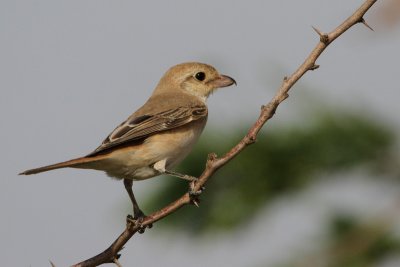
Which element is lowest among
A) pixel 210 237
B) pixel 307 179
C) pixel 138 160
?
pixel 210 237

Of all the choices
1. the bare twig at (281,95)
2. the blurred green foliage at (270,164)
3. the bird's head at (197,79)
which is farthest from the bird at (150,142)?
the bare twig at (281,95)

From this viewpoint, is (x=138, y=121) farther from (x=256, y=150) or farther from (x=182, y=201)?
(x=182, y=201)

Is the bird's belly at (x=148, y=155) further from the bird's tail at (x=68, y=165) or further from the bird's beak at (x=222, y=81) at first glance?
the bird's beak at (x=222, y=81)

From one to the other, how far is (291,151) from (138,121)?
1624 millimetres

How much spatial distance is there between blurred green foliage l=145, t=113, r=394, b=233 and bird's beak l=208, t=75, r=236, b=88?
41cm

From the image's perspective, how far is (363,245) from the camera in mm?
6281

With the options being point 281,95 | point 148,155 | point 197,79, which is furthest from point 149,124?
point 281,95

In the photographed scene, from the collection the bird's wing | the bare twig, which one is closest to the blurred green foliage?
the bird's wing

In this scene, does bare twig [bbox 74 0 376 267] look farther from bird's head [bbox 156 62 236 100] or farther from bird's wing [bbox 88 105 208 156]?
bird's head [bbox 156 62 236 100]

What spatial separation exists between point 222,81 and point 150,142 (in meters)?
1.47

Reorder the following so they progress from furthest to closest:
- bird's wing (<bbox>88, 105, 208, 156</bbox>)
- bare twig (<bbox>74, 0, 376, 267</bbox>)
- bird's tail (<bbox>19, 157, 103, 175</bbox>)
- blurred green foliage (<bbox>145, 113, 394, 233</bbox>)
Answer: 1. blurred green foliage (<bbox>145, 113, 394, 233</bbox>)
2. bird's wing (<bbox>88, 105, 208, 156</bbox>)
3. bird's tail (<bbox>19, 157, 103, 175</bbox>)
4. bare twig (<bbox>74, 0, 376, 267</bbox>)

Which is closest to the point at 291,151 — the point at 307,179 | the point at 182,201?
the point at 307,179

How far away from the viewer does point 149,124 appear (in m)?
5.88

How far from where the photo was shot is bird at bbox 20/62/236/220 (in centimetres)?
534
